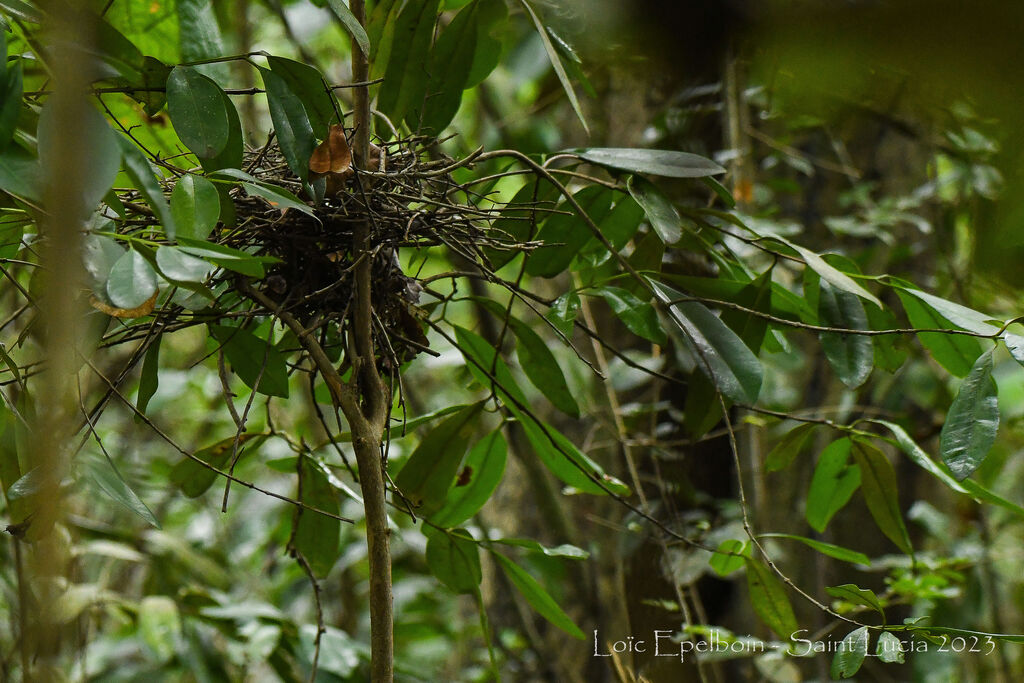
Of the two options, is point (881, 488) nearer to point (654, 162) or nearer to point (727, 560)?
point (727, 560)

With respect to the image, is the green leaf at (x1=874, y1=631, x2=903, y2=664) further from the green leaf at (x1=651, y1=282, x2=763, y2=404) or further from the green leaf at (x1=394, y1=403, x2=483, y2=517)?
the green leaf at (x1=394, y1=403, x2=483, y2=517)

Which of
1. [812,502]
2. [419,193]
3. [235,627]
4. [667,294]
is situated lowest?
[235,627]

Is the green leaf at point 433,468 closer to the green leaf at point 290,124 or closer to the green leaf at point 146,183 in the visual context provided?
the green leaf at point 290,124

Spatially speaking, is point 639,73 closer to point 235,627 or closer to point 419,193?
point 419,193

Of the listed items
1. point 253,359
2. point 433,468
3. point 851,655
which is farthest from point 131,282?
point 851,655

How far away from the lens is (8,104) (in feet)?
1.33

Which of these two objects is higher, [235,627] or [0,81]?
[0,81]

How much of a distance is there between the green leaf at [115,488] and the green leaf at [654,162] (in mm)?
406

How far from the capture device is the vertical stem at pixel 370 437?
55 centimetres

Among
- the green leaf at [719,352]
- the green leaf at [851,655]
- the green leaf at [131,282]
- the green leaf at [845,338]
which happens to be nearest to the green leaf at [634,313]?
the green leaf at [719,352]

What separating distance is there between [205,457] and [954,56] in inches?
26.6

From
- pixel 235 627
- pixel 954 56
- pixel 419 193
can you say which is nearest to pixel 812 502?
pixel 419 193

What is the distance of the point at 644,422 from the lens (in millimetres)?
1326

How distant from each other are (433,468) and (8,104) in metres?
0.44
